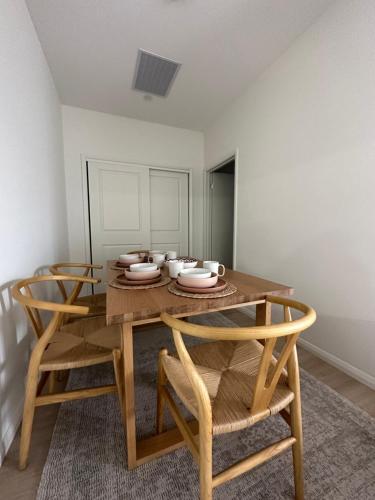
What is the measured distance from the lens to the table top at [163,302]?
0.77m

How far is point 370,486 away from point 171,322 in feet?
3.71

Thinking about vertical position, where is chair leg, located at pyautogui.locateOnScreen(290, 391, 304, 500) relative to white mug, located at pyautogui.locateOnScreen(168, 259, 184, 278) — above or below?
below

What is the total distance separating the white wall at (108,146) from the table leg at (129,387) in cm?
248

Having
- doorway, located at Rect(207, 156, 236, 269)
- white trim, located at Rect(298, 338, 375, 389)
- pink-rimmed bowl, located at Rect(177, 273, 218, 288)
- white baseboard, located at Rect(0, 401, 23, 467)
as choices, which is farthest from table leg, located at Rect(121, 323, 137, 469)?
doorway, located at Rect(207, 156, 236, 269)

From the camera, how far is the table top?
77 cm

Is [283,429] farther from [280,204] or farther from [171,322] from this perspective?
[280,204]

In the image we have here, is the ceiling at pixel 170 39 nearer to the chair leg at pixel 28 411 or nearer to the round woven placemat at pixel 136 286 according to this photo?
the round woven placemat at pixel 136 286

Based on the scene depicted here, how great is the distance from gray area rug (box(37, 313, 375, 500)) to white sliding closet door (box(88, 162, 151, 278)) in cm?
216

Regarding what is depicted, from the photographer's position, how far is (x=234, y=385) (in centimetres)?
82

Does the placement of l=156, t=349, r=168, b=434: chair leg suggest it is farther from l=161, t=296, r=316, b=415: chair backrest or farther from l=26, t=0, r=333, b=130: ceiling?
l=26, t=0, r=333, b=130: ceiling

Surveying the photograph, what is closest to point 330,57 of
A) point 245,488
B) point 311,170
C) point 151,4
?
point 311,170

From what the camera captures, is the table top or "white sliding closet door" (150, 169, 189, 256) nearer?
the table top

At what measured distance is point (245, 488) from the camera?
869 millimetres

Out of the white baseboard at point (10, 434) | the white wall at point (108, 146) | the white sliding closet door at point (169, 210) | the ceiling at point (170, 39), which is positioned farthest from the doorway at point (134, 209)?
the white baseboard at point (10, 434)
